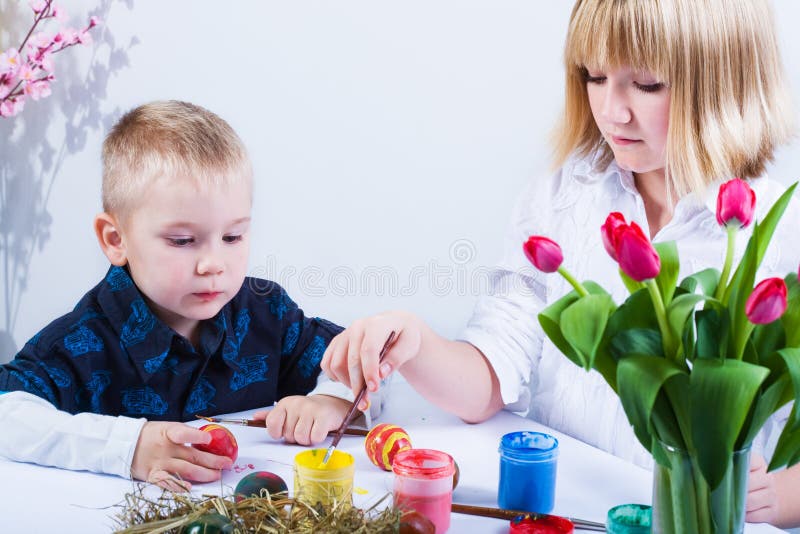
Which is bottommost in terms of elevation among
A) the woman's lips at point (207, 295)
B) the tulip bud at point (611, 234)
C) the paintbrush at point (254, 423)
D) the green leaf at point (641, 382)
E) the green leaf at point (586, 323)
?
the paintbrush at point (254, 423)

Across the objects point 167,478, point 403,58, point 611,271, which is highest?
point 403,58

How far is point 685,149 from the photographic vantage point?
1.25m

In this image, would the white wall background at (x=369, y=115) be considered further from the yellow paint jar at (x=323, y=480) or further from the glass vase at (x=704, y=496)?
the glass vase at (x=704, y=496)

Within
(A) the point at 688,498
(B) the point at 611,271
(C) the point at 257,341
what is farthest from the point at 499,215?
(A) the point at 688,498

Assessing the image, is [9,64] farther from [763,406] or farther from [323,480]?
[763,406]

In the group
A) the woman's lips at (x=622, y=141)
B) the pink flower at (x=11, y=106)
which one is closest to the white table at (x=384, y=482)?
the woman's lips at (x=622, y=141)

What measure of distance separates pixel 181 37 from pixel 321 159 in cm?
44

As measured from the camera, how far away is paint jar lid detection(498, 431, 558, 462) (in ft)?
3.17

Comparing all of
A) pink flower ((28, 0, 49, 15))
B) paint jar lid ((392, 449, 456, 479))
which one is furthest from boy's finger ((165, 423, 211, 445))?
pink flower ((28, 0, 49, 15))

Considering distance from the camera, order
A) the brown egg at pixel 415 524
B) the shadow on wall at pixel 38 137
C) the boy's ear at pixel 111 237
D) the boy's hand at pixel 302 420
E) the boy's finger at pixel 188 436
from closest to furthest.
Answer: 1. the brown egg at pixel 415 524
2. the boy's finger at pixel 188 436
3. the boy's hand at pixel 302 420
4. the boy's ear at pixel 111 237
5. the shadow on wall at pixel 38 137

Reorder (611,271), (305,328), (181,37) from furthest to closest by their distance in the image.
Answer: (181,37)
(305,328)
(611,271)

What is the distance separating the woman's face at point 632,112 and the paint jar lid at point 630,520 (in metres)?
0.58

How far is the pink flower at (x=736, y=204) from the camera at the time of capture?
723 millimetres

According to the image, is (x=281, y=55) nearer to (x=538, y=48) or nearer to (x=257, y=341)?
(x=538, y=48)
